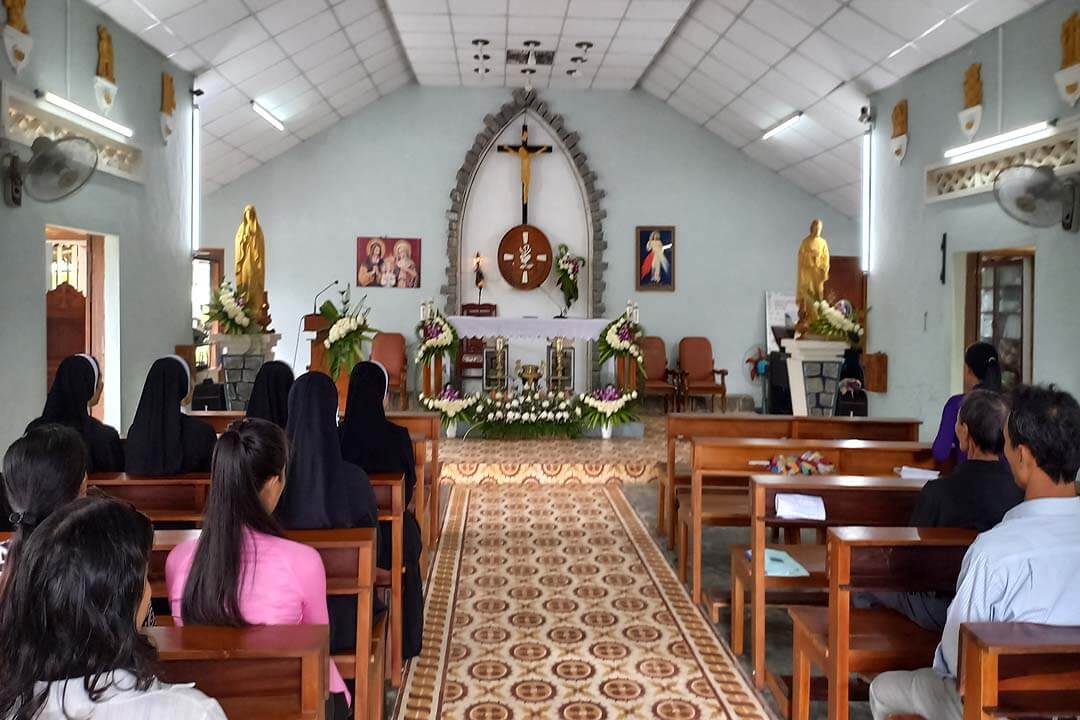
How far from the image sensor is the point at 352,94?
1141 centimetres

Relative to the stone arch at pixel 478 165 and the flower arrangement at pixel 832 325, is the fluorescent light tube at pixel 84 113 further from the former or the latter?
the flower arrangement at pixel 832 325

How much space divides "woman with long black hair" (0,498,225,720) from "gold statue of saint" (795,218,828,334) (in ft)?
24.7

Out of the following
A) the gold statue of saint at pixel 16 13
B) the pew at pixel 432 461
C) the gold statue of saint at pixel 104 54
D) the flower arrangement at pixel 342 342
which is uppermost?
the gold statue of saint at pixel 104 54

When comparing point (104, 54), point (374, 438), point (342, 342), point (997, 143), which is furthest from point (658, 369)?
point (374, 438)

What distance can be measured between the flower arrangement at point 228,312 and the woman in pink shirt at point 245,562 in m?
6.21

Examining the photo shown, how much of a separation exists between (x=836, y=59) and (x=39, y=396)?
699 cm

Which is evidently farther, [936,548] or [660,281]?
[660,281]

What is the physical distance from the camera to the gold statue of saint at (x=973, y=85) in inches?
275

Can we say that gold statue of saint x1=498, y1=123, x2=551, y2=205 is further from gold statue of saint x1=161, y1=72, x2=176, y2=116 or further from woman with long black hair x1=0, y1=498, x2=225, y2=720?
woman with long black hair x1=0, y1=498, x2=225, y2=720

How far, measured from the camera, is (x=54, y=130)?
5.99 m

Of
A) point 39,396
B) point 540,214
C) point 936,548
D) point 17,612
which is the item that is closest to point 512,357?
point 540,214

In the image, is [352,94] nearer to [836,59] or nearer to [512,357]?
[512,357]

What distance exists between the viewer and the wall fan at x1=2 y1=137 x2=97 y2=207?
5301 millimetres

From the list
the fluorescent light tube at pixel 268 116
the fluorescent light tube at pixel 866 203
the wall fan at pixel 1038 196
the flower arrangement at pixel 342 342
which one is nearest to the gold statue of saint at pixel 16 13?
the flower arrangement at pixel 342 342
